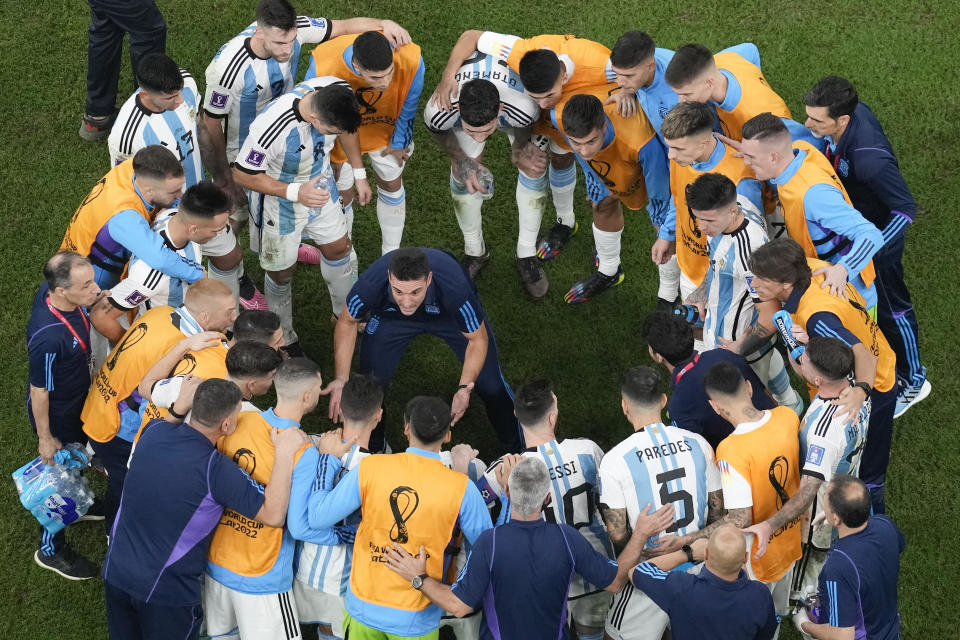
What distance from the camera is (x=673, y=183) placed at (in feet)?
19.0

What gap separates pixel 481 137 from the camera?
5.98 m

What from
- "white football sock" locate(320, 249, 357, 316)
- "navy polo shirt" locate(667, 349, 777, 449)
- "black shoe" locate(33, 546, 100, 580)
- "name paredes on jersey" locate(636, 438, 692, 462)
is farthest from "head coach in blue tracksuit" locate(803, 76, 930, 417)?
"black shoe" locate(33, 546, 100, 580)

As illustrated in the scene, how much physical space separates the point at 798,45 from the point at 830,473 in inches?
178

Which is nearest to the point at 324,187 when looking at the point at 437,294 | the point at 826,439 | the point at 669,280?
the point at 437,294

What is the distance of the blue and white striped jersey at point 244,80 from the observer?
20.0 feet

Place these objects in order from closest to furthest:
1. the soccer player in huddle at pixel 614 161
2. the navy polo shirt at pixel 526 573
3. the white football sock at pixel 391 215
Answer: the navy polo shirt at pixel 526 573 < the soccer player in huddle at pixel 614 161 < the white football sock at pixel 391 215

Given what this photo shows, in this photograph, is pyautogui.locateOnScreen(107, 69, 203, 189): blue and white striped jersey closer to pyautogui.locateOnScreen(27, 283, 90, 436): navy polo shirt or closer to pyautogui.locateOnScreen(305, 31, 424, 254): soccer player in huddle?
pyautogui.locateOnScreen(305, 31, 424, 254): soccer player in huddle

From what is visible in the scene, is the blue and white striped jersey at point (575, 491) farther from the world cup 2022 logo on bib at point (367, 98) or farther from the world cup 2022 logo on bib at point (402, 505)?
the world cup 2022 logo on bib at point (367, 98)

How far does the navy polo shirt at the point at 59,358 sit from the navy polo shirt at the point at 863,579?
11.9ft

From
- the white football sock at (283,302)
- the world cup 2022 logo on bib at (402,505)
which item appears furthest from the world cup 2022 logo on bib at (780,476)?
the white football sock at (283,302)

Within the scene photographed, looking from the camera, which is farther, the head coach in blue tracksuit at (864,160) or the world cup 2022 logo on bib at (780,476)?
the head coach in blue tracksuit at (864,160)

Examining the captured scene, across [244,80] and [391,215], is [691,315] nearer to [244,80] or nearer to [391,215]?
[391,215]

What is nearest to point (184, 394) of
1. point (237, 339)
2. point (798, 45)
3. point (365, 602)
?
point (237, 339)

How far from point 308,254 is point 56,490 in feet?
7.96
